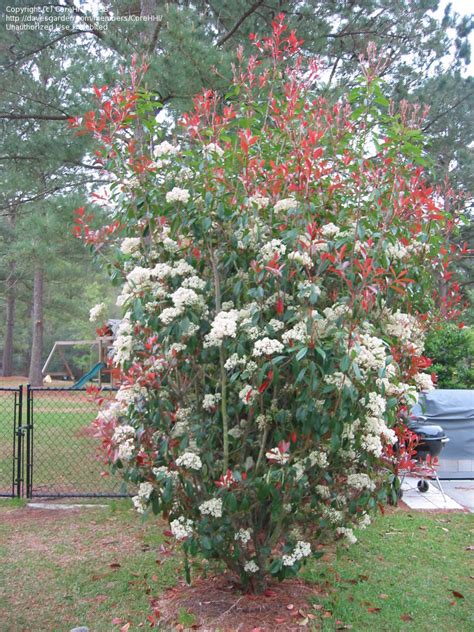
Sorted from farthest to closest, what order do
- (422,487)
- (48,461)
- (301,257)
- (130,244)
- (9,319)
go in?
(9,319)
(48,461)
(422,487)
(130,244)
(301,257)

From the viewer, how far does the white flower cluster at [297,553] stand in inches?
114

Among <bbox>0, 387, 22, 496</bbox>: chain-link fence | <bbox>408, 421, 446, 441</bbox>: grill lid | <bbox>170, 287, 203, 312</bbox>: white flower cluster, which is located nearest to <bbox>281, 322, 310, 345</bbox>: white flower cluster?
<bbox>170, 287, 203, 312</bbox>: white flower cluster

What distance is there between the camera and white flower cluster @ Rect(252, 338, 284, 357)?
2.49 meters

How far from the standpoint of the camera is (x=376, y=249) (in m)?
2.72

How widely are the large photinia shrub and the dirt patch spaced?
134 millimetres

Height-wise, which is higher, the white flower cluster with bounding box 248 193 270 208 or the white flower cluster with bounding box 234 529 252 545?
the white flower cluster with bounding box 248 193 270 208

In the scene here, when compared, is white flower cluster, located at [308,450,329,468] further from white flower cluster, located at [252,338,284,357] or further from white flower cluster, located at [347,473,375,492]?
white flower cluster, located at [252,338,284,357]

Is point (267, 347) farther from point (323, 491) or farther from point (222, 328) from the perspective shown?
point (323, 491)

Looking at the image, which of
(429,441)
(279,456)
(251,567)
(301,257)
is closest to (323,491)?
(279,456)

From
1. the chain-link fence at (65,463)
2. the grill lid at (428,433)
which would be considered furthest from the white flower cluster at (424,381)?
the grill lid at (428,433)

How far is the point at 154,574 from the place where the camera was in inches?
151

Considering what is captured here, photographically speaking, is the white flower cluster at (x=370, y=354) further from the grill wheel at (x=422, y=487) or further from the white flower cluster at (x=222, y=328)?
the grill wheel at (x=422, y=487)

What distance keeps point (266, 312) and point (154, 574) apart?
207 cm

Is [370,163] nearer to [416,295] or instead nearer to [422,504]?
[416,295]
